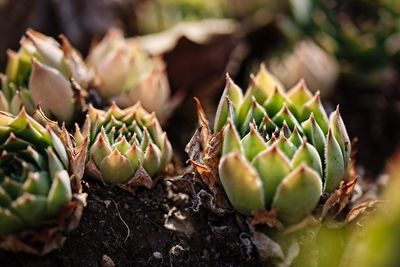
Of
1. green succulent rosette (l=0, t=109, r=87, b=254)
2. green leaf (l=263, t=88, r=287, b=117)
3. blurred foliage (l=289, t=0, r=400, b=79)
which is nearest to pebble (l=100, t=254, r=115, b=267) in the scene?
green succulent rosette (l=0, t=109, r=87, b=254)

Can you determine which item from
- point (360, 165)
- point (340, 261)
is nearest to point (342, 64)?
point (360, 165)

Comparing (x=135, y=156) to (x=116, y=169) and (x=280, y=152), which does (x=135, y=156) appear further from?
(x=280, y=152)

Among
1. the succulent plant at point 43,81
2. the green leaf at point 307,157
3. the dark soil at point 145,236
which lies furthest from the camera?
the succulent plant at point 43,81

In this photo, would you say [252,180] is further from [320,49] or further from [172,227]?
[320,49]

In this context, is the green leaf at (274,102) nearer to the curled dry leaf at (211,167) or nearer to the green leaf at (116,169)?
the curled dry leaf at (211,167)

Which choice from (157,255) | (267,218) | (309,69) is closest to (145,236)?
(157,255)

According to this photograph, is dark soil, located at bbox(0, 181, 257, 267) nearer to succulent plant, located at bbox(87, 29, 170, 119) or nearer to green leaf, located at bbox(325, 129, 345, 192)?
green leaf, located at bbox(325, 129, 345, 192)

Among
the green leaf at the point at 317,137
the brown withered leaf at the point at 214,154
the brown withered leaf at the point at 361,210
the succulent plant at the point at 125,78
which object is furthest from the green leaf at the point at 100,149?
the brown withered leaf at the point at 361,210
